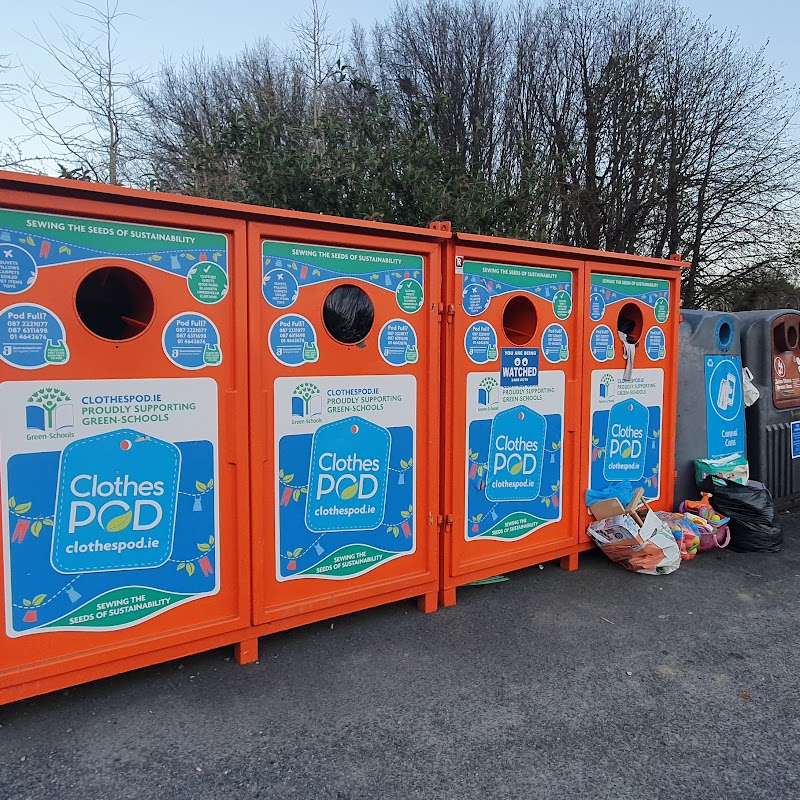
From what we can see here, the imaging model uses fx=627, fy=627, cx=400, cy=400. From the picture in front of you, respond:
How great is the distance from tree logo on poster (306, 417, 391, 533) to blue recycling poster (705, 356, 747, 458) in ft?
10.2

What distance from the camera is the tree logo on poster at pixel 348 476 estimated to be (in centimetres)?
305

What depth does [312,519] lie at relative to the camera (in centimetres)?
305

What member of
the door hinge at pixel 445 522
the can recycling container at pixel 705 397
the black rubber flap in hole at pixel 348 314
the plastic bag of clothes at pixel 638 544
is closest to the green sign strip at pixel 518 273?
the black rubber flap in hole at pixel 348 314

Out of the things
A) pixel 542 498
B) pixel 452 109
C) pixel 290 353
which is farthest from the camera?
pixel 452 109

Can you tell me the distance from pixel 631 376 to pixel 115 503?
3.28 meters

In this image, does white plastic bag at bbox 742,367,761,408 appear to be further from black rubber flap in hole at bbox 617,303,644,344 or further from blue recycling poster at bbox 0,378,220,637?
blue recycling poster at bbox 0,378,220,637

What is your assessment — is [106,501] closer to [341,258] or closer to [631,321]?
[341,258]

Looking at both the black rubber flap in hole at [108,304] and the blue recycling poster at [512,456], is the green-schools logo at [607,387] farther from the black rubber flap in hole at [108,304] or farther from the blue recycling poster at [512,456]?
the black rubber flap in hole at [108,304]

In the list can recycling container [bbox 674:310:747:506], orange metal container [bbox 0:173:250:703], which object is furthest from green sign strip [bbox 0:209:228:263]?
can recycling container [bbox 674:310:747:506]

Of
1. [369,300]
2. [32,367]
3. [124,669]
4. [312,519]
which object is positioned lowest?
[124,669]

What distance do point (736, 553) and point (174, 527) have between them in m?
3.89

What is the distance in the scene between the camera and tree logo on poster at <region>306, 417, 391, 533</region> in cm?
305

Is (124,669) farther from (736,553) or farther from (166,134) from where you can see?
(166,134)

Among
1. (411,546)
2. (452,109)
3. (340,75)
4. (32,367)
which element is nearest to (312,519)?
(411,546)
